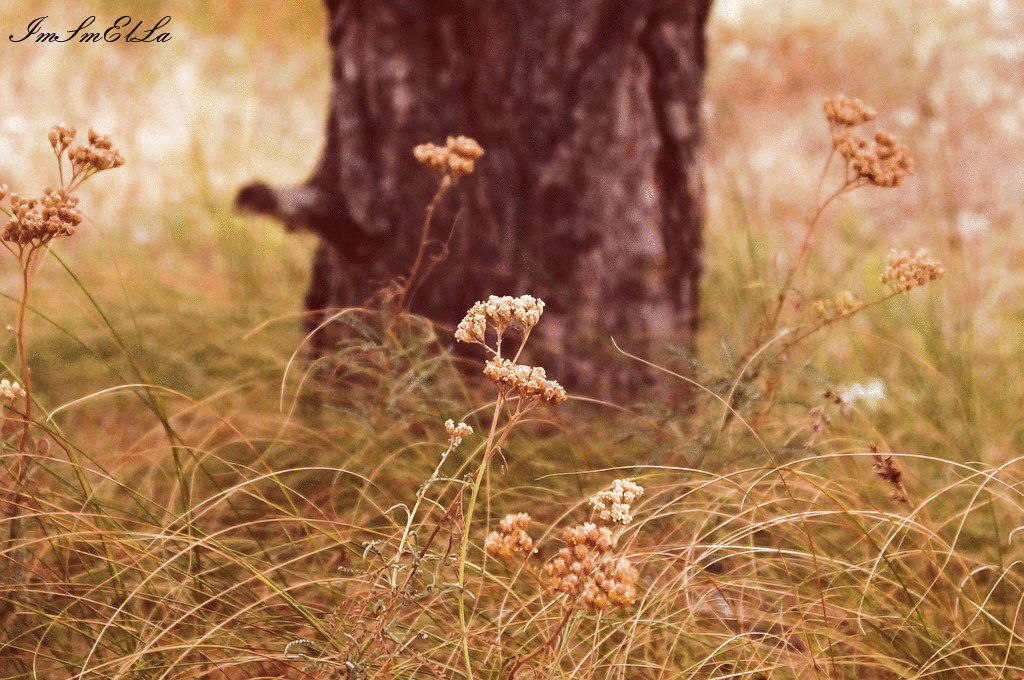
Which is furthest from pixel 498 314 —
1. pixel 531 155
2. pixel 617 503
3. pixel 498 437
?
pixel 531 155

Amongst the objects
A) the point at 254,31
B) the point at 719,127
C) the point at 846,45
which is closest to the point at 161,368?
the point at 719,127

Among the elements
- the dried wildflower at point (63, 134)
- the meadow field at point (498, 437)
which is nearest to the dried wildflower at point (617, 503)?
the meadow field at point (498, 437)

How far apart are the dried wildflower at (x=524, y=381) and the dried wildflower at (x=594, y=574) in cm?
14

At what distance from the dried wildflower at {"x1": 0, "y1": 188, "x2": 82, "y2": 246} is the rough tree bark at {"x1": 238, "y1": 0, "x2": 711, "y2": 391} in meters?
0.99

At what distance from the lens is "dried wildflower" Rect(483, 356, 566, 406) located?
0.96 meters

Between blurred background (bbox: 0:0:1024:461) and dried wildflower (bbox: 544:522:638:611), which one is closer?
dried wildflower (bbox: 544:522:638:611)

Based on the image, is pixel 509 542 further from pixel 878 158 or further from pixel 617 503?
pixel 878 158

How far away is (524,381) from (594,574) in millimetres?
212

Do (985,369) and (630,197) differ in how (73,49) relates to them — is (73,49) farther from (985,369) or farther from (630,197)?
(985,369)

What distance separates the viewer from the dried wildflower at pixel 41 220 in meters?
1.08

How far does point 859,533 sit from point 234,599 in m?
0.89

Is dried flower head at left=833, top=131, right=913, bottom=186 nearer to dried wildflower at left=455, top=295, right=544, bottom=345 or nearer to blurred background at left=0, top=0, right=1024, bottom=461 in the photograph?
blurred background at left=0, top=0, right=1024, bottom=461

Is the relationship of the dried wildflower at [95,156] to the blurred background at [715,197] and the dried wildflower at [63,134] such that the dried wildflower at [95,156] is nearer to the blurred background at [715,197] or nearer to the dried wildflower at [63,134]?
the dried wildflower at [63,134]

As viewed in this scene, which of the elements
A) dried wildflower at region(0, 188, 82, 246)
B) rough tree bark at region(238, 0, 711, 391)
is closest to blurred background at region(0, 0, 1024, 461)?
dried wildflower at region(0, 188, 82, 246)
